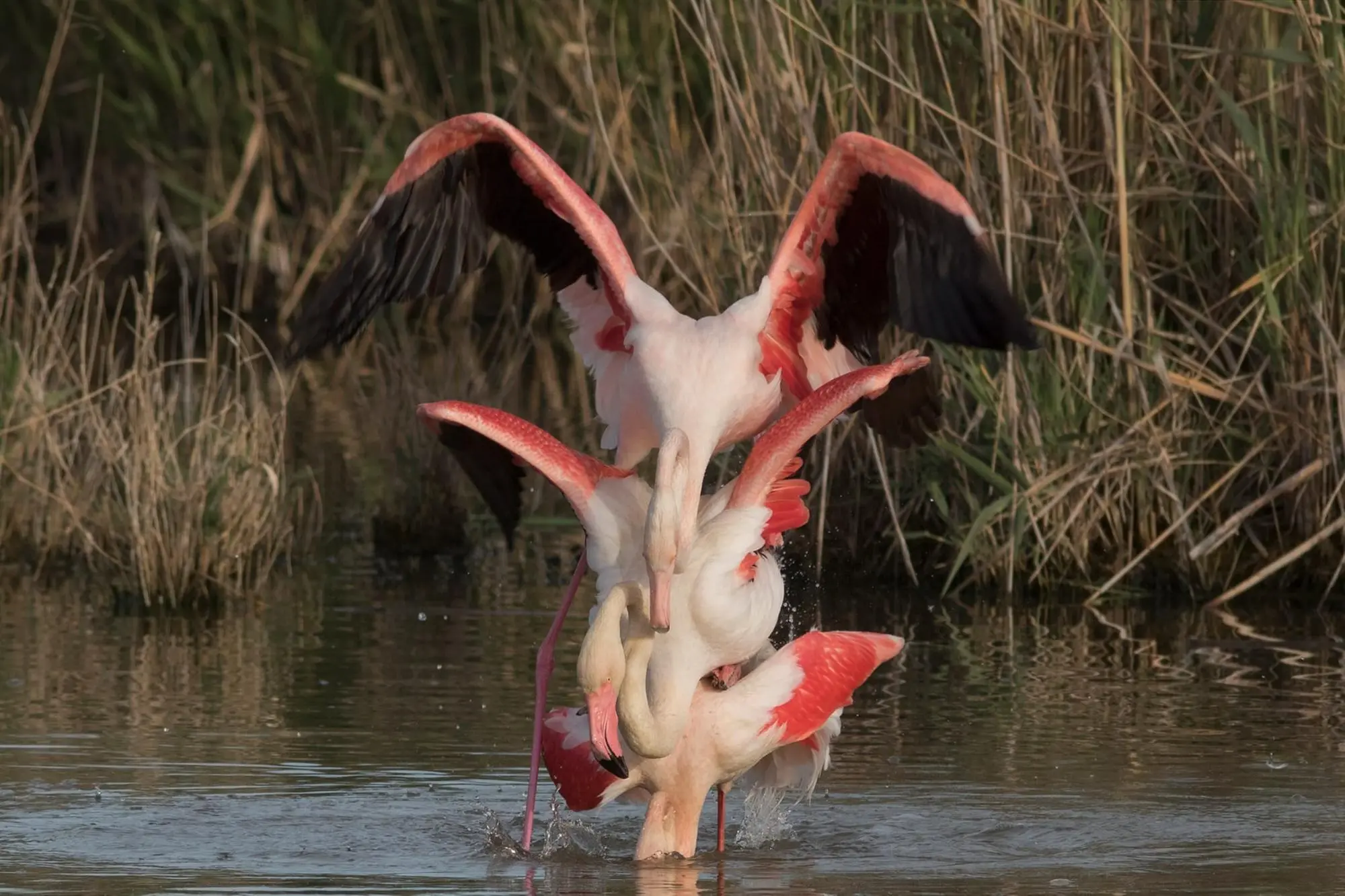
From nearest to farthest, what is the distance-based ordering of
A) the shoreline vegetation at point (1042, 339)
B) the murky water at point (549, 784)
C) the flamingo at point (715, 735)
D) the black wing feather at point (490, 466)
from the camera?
the murky water at point (549, 784), the flamingo at point (715, 735), the black wing feather at point (490, 466), the shoreline vegetation at point (1042, 339)

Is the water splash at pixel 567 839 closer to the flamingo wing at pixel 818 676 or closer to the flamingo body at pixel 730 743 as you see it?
the flamingo body at pixel 730 743

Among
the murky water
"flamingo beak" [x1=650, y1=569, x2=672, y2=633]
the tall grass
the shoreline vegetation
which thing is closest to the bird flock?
"flamingo beak" [x1=650, y1=569, x2=672, y2=633]

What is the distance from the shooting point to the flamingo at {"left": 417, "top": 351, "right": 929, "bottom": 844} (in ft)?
19.2

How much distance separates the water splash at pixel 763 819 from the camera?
6059mm

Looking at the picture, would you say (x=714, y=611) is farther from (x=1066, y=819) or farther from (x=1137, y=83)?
(x=1137, y=83)

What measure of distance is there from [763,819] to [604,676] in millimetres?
761

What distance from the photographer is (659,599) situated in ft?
18.5

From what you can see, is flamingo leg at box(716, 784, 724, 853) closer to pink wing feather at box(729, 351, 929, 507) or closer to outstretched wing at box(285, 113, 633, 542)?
pink wing feather at box(729, 351, 929, 507)

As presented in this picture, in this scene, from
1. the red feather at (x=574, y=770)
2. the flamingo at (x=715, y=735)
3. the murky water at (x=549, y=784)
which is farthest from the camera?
the red feather at (x=574, y=770)

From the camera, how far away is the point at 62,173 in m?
17.4

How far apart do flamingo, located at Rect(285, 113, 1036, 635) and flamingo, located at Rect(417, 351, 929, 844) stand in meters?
0.23

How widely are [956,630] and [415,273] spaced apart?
2.44 meters

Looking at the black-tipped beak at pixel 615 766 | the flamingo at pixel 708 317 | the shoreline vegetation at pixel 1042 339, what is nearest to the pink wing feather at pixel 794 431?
the flamingo at pixel 708 317

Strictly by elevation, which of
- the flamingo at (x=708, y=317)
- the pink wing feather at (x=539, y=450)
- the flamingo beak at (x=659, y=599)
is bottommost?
the flamingo beak at (x=659, y=599)
